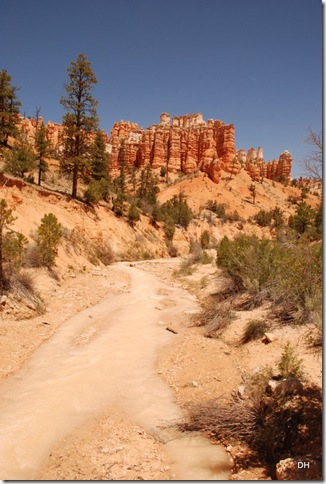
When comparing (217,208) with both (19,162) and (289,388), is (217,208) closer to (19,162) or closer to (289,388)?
(19,162)

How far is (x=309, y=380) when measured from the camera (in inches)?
230

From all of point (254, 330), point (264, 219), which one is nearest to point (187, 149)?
point (264, 219)

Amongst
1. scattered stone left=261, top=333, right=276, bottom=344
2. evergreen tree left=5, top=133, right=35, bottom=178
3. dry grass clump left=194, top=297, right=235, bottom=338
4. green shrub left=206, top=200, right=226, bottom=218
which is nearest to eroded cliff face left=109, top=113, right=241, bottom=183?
green shrub left=206, top=200, right=226, bottom=218

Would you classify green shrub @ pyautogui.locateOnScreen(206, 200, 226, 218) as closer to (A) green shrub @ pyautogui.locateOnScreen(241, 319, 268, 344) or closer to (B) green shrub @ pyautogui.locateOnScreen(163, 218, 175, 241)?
(B) green shrub @ pyautogui.locateOnScreen(163, 218, 175, 241)

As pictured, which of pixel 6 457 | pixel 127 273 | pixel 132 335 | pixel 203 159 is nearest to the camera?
pixel 6 457

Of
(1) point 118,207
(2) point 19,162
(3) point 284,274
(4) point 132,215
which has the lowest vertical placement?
(3) point 284,274

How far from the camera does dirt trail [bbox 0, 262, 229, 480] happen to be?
4609 millimetres

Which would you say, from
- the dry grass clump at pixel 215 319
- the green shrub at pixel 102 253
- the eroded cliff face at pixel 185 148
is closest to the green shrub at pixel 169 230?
the green shrub at pixel 102 253

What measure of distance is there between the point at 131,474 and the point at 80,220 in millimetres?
21284

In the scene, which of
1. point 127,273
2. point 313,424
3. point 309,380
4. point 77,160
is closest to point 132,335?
point 309,380

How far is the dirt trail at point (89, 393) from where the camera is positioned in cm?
461

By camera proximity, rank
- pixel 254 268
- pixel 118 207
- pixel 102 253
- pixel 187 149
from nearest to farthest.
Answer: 1. pixel 254 268
2. pixel 102 253
3. pixel 118 207
4. pixel 187 149

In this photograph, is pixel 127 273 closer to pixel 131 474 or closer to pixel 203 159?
pixel 131 474

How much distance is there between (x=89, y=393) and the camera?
6.38 meters
